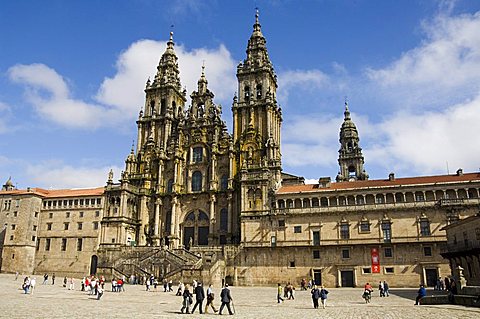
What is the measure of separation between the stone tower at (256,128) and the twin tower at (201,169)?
0.15 meters

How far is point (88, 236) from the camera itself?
6956cm

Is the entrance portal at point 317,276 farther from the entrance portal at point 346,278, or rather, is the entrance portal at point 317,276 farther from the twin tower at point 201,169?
the twin tower at point 201,169

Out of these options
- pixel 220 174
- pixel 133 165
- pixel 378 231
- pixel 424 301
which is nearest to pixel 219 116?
pixel 220 174

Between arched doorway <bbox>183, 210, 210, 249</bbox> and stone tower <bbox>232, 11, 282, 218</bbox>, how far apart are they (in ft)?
25.6

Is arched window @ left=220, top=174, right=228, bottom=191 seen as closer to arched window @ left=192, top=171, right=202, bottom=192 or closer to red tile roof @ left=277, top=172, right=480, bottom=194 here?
arched window @ left=192, top=171, right=202, bottom=192

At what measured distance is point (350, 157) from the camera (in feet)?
320

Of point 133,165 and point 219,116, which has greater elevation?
point 219,116

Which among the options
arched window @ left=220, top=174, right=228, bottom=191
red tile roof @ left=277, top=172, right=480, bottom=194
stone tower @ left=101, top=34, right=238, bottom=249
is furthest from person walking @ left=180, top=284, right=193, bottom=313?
arched window @ left=220, top=174, right=228, bottom=191

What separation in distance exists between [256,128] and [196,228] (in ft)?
63.9

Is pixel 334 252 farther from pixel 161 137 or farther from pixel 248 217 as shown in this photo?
pixel 161 137

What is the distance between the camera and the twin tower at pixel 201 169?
68062mm

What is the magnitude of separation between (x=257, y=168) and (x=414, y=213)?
2370cm

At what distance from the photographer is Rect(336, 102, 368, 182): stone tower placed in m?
96.7

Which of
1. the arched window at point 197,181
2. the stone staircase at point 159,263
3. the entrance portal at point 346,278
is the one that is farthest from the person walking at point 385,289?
the arched window at point 197,181
